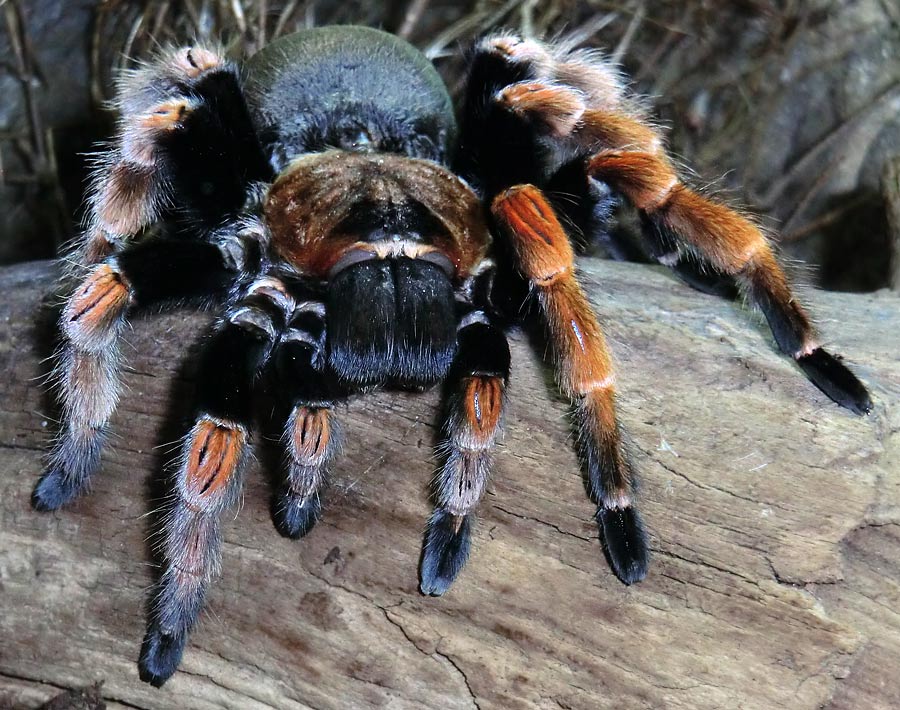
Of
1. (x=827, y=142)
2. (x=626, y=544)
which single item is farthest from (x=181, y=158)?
(x=827, y=142)

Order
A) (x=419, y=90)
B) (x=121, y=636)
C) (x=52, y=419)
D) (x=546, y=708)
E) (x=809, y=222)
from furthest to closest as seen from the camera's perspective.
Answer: (x=809, y=222) → (x=419, y=90) → (x=52, y=419) → (x=121, y=636) → (x=546, y=708)

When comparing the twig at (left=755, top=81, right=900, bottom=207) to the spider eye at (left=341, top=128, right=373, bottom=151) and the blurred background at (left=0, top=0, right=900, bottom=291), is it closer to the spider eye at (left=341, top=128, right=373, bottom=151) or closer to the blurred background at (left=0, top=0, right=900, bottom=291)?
the blurred background at (left=0, top=0, right=900, bottom=291)

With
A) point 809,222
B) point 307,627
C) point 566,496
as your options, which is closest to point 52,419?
point 307,627

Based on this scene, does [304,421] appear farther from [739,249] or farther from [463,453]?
[739,249]

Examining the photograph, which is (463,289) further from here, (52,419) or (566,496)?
(52,419)

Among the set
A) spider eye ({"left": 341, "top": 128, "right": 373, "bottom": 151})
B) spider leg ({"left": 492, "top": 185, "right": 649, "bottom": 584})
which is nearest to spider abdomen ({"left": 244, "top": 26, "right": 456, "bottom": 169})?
spider eye ({"left": 341, "top": 128, "right": 373, "bottom": 151})

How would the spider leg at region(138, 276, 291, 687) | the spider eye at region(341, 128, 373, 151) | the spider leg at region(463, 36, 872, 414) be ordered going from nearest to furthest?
1. the spider leg at region(138, 276, 291, 687)
2. the spider leg at region(463, 36, 872, 414)
3. the spider eye at region(341, 128, 373, 151)

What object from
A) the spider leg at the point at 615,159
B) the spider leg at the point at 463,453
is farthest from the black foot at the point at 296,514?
the spider leg at the point at 615,159
